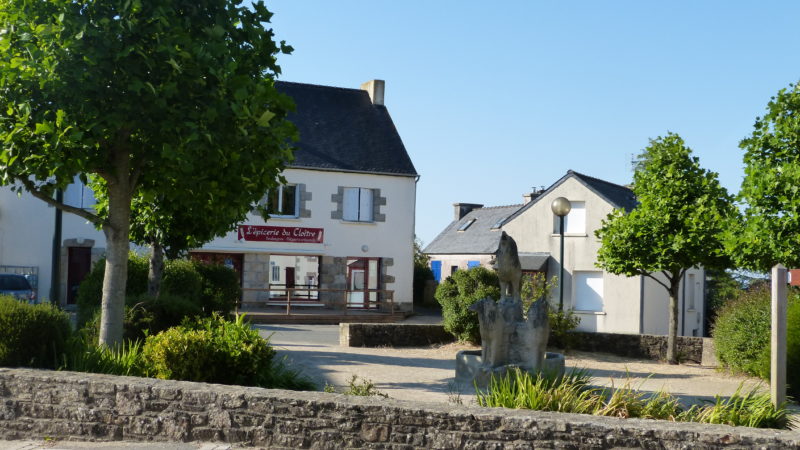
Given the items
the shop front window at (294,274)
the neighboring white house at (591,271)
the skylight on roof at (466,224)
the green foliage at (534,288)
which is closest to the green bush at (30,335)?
the green foliage at (534,288)

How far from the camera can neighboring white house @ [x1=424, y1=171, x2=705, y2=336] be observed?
26078mm

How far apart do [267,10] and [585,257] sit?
19.8 meters

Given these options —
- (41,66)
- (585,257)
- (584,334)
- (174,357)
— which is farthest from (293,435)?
(585,257)

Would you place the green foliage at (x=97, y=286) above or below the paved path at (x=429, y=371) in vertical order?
above

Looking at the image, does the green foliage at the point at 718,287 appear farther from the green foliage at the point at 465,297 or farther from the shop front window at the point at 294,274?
the green foliage at the point at 465,297

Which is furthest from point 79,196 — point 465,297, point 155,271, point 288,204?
point 465,297

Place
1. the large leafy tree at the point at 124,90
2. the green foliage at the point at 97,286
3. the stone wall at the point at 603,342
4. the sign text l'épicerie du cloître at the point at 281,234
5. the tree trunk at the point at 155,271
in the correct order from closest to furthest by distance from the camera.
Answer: the large leafy tree at the point at 124,90
the green foliage at the point at 97,286
the tree trunk at the point at 155,271
the stone wall at the point at 603,342
the sign text l'épicerie du cloître at the point at 281,234

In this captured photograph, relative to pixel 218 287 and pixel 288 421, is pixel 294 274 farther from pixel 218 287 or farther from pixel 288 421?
pixel 288 421

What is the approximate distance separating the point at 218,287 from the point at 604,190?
15332mm

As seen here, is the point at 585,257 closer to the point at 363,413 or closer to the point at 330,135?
the point at 330,135

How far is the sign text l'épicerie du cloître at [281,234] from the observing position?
2800 centimetres

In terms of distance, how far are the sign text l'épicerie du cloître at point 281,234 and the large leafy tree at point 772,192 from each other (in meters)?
17.5

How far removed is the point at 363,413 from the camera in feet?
21.1

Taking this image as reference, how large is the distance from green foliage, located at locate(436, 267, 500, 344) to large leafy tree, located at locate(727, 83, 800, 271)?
5401 millimetres
